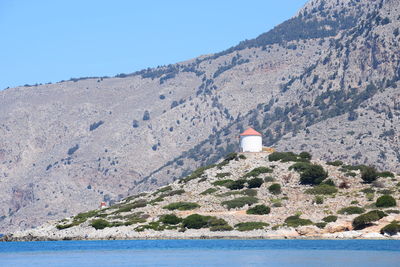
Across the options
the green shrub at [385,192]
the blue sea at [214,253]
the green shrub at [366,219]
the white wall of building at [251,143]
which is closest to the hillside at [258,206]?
the green shrub at [366,219]

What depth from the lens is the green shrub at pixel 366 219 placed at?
282 ft

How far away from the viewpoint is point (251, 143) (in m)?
124

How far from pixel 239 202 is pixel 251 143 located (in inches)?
874

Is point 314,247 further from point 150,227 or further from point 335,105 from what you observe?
point 335,105

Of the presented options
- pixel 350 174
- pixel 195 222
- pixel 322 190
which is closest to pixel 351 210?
pixel 322 190

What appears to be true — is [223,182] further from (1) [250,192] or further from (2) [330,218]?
(2) [330,218]

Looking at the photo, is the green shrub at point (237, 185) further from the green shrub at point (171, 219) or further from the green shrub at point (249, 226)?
the green shrub at point (249, 226)

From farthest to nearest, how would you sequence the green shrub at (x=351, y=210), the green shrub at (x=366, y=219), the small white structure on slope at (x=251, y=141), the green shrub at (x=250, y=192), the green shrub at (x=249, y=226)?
the small white structure on slope at (x=251, y=141), the green shrub at (x=250, y=192), the green shrub at (x=351, y=210), the green shrub at (x=249, y=226), the green shrub at (x=366, y=219)

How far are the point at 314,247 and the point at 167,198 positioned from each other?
43029 mm

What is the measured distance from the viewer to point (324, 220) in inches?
3573

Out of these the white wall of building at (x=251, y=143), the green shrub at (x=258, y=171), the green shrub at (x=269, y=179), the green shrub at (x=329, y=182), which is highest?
the white wall of building at (x=251, y=143)

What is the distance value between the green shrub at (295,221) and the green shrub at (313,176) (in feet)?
53.8

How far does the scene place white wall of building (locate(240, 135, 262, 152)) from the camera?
12338 cm

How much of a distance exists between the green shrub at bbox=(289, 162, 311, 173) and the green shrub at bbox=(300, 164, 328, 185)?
6.94 ft
